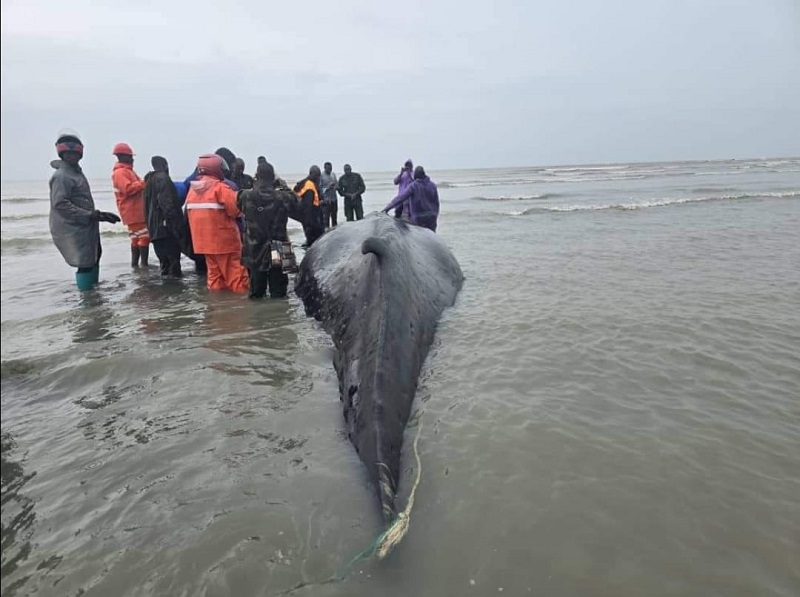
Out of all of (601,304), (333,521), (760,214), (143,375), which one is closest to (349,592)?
(333,521)

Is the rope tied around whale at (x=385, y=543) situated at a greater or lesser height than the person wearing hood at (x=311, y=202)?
lesser

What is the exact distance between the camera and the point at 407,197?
36.8 feet

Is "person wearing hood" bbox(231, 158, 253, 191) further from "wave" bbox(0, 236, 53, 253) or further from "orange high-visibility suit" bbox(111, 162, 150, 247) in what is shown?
"wave" bbox(0, 236, 53, 253)

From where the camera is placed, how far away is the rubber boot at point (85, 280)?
836cm

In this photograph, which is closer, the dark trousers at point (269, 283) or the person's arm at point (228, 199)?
the person's arm at point (228, 199)

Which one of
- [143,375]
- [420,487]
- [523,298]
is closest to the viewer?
[420,487]

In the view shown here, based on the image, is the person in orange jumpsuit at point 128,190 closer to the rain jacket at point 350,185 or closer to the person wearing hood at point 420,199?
the person wearing hood at point 420,199

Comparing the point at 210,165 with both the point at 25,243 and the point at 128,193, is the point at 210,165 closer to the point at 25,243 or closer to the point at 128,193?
the point at 128,193

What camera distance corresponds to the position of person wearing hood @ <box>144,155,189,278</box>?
909 centimetres

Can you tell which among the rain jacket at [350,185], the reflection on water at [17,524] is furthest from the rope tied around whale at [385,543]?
the rain jacket at [350,185]

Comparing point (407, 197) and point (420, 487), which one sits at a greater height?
point (407, 197)

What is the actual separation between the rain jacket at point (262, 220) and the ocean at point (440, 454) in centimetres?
82

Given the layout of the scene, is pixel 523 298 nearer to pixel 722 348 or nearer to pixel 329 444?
pixel 722 348

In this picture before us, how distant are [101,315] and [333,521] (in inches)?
239
